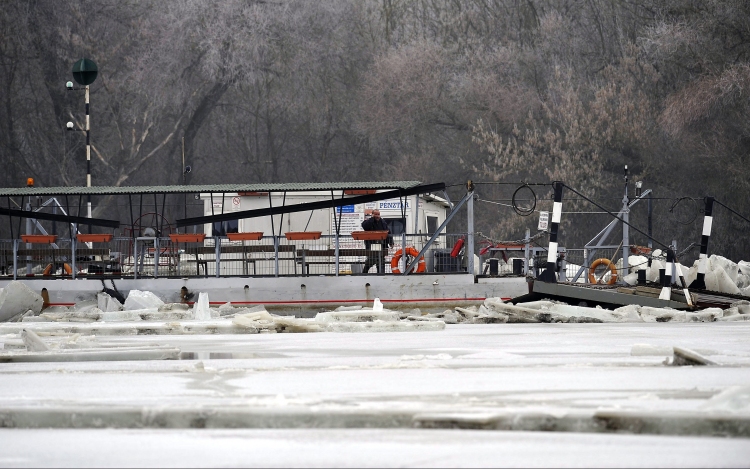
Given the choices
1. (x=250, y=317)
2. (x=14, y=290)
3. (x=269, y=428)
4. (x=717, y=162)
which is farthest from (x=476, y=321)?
(x=717, y=162)

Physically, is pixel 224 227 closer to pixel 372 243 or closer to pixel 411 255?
pixel 372 243

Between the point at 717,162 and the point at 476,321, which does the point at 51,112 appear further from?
the point at 476,321

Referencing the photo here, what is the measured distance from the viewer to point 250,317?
46.3 feet

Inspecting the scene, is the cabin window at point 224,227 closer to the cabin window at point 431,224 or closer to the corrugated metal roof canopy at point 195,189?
the corrugated metal roof canopy at point 195,189

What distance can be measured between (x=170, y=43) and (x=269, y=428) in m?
46.9

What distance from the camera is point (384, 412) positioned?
5176 millimetres

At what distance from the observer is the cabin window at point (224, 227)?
2208 centimetres

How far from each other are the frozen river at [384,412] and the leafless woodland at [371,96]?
1377 inches

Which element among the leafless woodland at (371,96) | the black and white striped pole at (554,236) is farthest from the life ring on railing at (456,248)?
the leafless woodland at (371,96)

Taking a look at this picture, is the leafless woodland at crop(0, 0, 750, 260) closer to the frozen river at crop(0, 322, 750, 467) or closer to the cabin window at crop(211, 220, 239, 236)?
the cabin window at crop(211, 220, 239, 236)

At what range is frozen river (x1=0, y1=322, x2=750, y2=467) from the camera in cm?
448

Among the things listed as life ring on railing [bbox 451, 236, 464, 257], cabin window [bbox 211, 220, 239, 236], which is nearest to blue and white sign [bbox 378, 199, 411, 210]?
life ring on railing [bbox 451, 236, 464, 257]

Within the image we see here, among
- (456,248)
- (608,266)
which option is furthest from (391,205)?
(608,266)

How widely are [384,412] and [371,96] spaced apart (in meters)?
44.9
